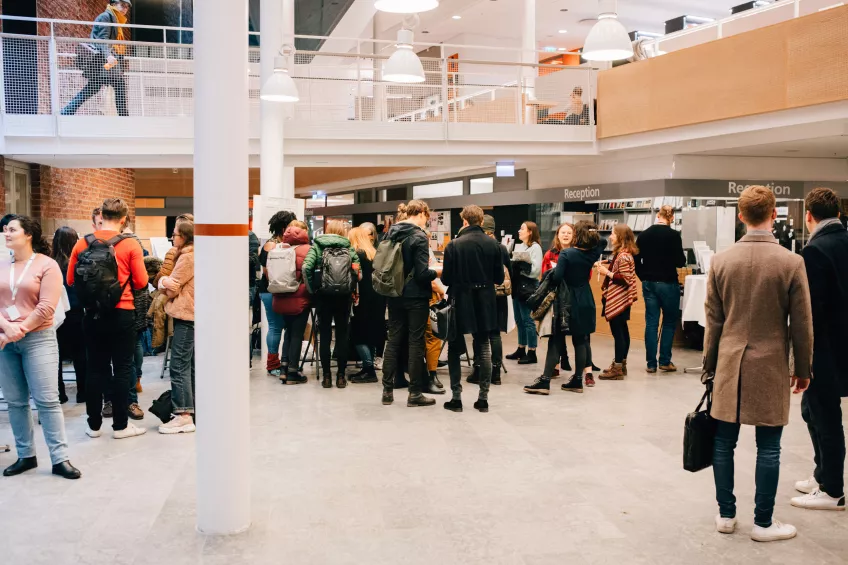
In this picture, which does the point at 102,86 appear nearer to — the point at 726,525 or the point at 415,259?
the point at 415,259

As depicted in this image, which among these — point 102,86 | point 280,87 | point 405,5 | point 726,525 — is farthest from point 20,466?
point 102,86

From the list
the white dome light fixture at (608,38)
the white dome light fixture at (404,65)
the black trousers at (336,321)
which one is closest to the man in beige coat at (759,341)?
the white dome light fixture at (608,38)

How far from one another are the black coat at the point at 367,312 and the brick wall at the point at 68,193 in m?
5.85

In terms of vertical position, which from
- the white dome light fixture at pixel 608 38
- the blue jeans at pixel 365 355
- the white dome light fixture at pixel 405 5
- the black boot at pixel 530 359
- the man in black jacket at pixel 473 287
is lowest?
the black boot at pixel 530 359

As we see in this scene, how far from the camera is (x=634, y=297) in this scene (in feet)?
25.3

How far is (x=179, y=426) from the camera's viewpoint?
5.73 meters

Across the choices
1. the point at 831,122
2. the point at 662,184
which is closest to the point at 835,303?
the point at 831,122

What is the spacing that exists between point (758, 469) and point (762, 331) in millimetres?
697

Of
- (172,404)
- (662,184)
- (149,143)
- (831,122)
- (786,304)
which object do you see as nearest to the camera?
(786,304)

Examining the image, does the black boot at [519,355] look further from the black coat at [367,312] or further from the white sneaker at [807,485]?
the white sneaker at [807,485]

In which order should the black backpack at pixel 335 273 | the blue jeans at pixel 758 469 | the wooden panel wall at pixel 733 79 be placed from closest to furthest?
the blue jeans at pixel 758 469, the black backpack at pixel 335 273, the wooden panel wall at pixel 733 79

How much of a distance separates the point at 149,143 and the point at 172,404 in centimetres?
614

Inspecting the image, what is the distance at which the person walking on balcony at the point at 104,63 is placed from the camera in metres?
10.3

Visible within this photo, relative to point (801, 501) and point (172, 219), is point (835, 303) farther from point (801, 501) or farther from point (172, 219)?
point (172, 219)
